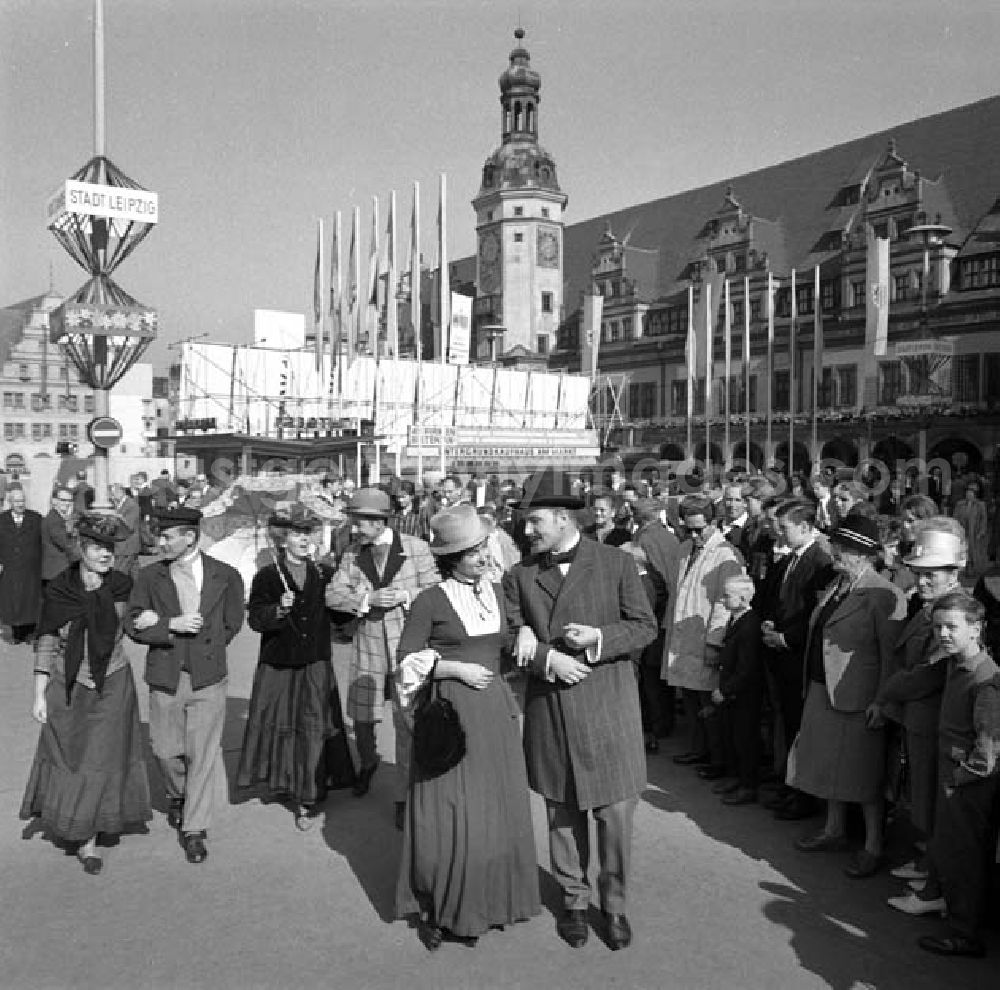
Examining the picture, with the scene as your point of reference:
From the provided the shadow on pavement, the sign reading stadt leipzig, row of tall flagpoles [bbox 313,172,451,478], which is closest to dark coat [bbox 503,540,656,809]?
the shadow on pavement

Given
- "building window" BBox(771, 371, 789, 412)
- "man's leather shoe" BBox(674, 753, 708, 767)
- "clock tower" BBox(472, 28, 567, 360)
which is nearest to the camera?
"man's leather shoe" BBox(674, 753, 708, 767)

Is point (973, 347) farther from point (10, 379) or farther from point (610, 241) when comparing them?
point (10, 379)

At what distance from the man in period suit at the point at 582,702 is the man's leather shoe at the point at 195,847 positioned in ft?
6.23

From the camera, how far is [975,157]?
138ft

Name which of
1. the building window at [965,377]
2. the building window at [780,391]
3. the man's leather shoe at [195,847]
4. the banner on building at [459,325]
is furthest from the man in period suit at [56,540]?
the building window at [780,391]

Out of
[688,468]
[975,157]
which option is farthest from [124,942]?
[975,157]

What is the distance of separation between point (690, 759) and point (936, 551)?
9.20ft

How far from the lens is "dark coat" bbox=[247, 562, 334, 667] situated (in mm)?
5637

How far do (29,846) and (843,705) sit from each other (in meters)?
4.33

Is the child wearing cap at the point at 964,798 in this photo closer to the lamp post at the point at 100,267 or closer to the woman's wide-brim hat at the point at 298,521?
A: the woman's wide-brim hat at the point at 298,521

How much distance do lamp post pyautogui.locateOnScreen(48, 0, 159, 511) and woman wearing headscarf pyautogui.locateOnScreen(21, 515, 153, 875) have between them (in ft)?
34.6

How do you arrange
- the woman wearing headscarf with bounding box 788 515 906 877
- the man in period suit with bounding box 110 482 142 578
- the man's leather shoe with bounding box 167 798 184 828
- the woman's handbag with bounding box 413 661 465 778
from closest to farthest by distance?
the woman's handbag with bounding box 413 661 465 778
the woman wearing headscarf with bounding box 788 515 906 877
the man's leather shoe with bounding box 167 798 184 828
the man in period suit with bounding box 110 482 142 578

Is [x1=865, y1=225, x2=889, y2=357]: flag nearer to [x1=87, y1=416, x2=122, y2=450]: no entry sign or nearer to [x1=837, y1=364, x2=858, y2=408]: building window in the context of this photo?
[x1=837, y1=364, x2=858, y2=408]: building window

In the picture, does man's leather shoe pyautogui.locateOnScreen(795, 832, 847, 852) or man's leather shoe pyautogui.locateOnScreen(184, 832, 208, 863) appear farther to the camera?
man's leather shoe pyautogui.locateOnScreen(795, 832, 847, 852)
